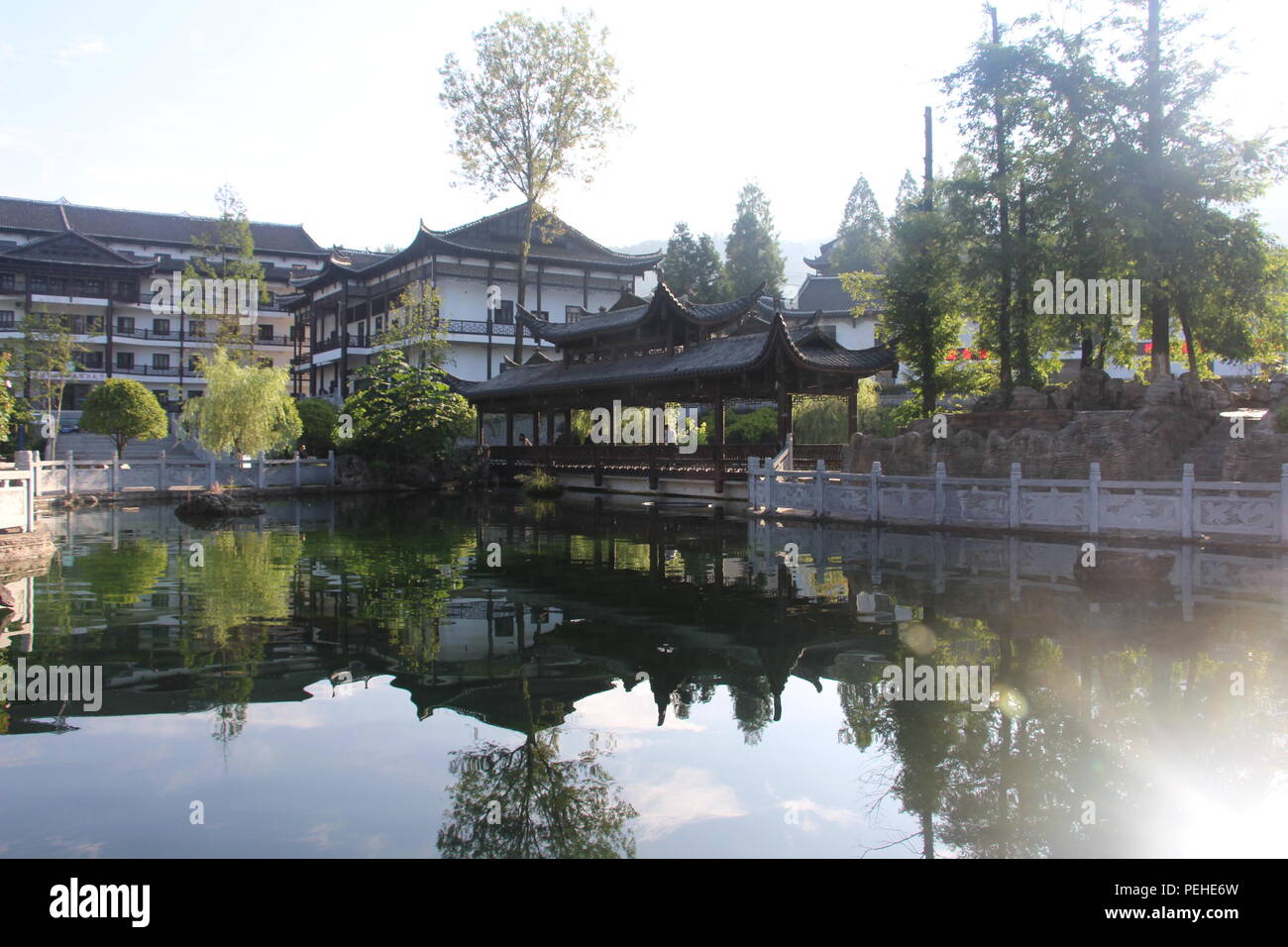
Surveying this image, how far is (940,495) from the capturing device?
16.6 meters

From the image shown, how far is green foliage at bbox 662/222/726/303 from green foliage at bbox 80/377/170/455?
2402 centimetres

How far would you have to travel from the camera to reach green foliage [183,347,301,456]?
75.5 feet

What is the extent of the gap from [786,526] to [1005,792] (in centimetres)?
1326

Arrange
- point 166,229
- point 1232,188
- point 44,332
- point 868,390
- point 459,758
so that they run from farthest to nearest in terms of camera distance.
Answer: point 166,229 < point 44,332 < point 868,390 < point 1232,188 < point 459,758

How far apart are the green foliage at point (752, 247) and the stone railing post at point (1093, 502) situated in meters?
32.0

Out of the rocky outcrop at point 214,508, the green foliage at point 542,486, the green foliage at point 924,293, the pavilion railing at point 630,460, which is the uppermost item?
the green foliage at point 924,293

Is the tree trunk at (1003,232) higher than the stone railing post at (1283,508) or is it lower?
higher

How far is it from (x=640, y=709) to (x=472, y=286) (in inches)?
1422

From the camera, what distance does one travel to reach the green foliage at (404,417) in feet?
95.3

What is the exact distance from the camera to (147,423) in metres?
28.9

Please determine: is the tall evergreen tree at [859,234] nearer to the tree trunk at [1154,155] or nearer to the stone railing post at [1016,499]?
the tree trunk at [1154,155]

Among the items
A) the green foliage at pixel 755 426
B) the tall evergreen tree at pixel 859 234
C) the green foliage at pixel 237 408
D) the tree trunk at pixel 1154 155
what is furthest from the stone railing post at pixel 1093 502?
the tall evergreen tree at pixel 859 234
